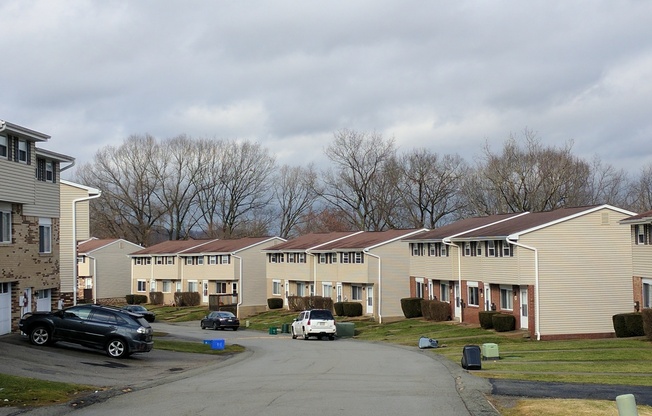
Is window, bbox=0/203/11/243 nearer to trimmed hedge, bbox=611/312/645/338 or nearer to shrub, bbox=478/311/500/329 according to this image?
shrub, bbox=478/311/500/329

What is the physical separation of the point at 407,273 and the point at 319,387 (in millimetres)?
40357

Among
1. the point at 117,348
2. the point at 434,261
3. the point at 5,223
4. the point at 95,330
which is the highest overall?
the point at 5,223

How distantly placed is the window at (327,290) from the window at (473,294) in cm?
1845

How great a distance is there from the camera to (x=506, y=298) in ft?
147

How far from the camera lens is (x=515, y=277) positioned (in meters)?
42.5

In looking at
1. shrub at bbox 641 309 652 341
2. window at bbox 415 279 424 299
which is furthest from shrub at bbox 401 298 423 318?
shrub at bbox 641 309 652 341

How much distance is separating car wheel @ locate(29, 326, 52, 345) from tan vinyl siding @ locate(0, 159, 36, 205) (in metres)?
6.08

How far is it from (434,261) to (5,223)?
29.9 meters

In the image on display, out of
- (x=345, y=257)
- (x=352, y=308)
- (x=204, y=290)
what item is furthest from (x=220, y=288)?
(x=352, y=308)

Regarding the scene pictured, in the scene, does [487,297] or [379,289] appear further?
[379,289]

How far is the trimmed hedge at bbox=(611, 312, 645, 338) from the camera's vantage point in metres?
37.5

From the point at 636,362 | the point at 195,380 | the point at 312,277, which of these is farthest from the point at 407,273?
the point at 195,380

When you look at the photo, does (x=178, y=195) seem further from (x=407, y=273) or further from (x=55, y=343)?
(x=55, y=343)

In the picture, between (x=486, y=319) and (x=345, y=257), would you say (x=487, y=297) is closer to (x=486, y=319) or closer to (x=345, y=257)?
(x=486, y=319)
